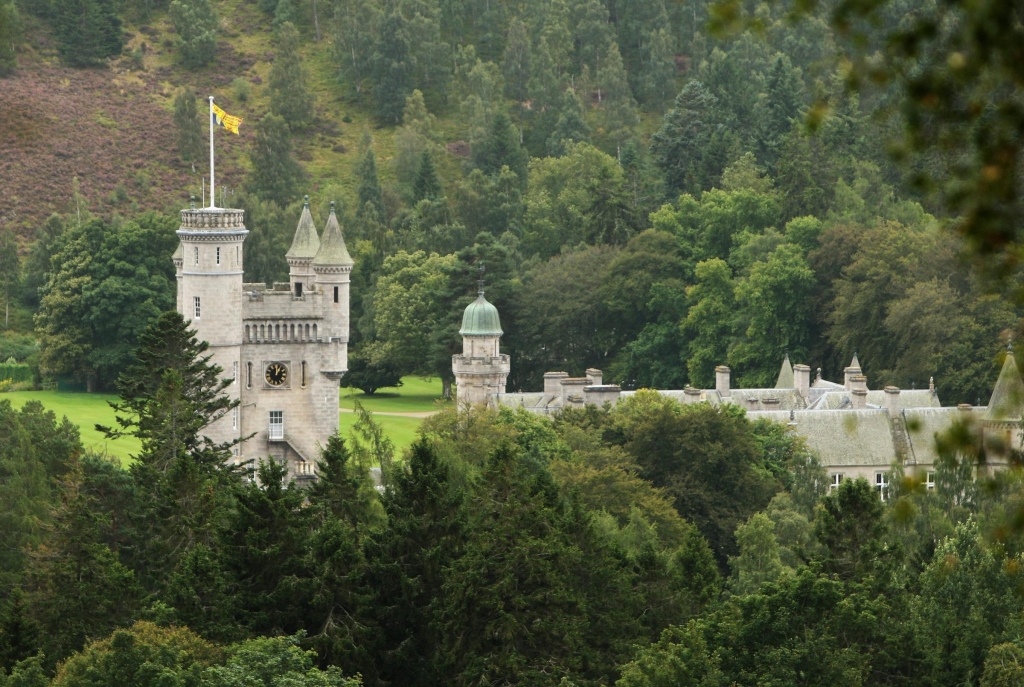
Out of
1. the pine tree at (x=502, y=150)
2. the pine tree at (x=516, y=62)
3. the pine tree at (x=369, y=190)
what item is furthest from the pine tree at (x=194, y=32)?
the pine tree at (x=502, y=150)

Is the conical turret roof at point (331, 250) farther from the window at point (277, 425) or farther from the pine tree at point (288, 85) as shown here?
the pine tree at point (288, 85)

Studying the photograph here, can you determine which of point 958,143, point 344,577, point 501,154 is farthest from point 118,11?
point 958,143

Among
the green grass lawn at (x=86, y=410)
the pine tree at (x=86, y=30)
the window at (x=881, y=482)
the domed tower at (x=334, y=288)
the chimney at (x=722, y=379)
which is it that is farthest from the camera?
the pine tree at (x=86, y=30)

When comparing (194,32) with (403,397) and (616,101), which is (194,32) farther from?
(403,397)

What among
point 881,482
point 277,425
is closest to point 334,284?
Answer: point 277,425

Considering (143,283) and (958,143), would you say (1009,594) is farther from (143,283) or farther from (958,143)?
(143,283)

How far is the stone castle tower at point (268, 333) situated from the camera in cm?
7800

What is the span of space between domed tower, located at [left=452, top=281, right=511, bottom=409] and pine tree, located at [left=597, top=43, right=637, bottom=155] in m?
64.0

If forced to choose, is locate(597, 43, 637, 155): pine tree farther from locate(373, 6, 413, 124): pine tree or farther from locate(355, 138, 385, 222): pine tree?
locate(355, 138, 385, 222): pine tree

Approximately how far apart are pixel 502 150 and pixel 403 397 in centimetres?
3402

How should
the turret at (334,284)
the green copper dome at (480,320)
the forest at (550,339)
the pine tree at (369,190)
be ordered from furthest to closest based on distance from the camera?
the pine tree at (369,190), the green copper dome at (480,320), the turret at (334,284), the forest at (550,339)

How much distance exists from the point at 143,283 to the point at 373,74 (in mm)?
53502

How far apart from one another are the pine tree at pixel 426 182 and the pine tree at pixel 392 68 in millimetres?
20798

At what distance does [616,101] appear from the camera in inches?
6358
